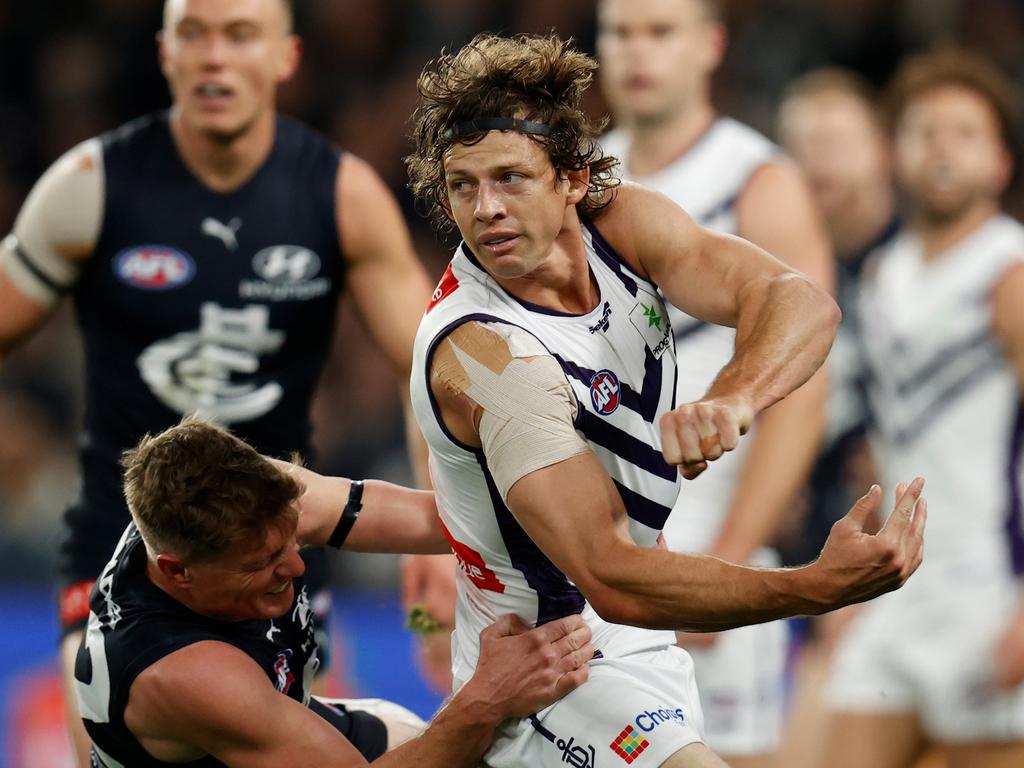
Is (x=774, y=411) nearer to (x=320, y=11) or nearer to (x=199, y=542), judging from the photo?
(x=199, y=542)

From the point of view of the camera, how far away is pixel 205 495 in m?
3.66

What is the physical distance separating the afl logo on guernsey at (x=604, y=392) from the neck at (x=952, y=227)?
2895 millimetres

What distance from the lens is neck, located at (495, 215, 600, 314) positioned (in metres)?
3.72

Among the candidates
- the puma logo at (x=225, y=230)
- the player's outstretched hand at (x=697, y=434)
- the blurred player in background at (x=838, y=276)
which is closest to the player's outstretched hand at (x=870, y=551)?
the player's outstretched hand at (x=697, y=434)

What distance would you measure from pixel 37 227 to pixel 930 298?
304 centimetres

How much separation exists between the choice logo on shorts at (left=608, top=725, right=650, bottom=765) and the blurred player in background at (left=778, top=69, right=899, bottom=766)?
3.06 m

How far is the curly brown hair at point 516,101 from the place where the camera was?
144 inches

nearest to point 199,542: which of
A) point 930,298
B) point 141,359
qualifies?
point 141,359

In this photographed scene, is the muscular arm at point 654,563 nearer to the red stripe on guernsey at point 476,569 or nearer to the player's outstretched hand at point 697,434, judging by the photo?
the player's outstretched hand at point 697,434

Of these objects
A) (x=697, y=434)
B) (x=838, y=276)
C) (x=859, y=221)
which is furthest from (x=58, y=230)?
(x=859, y=221)

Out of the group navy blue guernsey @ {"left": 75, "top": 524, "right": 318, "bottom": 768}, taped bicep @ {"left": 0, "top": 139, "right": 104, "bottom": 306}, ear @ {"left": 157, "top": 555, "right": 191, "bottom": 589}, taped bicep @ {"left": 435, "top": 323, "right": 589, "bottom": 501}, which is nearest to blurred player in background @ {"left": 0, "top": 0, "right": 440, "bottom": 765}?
taped bicep @ {"left": 0, "top": 139, "right": 104, "bottom": 306}

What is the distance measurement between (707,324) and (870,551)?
254 centimetres

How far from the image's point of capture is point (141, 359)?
204 inches

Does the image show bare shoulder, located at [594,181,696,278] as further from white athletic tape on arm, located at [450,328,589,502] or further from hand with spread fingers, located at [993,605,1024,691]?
hand with spread fingers, located at [993,605,1024,691]
